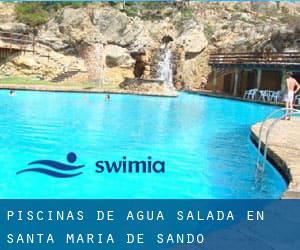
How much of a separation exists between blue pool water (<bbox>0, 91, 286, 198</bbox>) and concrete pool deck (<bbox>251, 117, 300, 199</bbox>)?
→ 9.9 inches

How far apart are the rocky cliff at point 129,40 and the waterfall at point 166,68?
1.49ft

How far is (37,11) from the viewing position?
32.4 metres

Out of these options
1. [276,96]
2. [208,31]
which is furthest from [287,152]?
[208,31]

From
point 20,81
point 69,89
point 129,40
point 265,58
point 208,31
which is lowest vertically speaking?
point 69,89

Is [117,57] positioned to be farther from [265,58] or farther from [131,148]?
[131,148]

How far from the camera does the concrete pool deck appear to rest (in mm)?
5009

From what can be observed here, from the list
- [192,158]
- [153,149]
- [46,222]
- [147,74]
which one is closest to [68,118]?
[153,149]

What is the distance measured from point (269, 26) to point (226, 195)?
27.3 m

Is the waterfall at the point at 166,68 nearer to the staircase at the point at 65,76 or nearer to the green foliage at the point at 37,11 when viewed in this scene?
Result: the staircase at the point at 65,76

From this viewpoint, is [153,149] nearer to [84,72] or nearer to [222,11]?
[84,72]

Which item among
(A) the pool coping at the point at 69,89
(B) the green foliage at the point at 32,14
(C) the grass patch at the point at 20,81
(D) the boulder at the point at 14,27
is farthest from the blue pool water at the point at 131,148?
(B) the green foliage at the point at 32,14

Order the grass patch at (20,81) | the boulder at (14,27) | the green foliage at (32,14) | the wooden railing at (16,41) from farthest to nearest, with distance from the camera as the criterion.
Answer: the green foliage at (32,14) < the boulder at (14,27) < the wooden railing at (16,41) < the grass patch at (20,81)

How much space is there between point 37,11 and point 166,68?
11695mm

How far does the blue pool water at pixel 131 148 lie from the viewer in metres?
6.34
